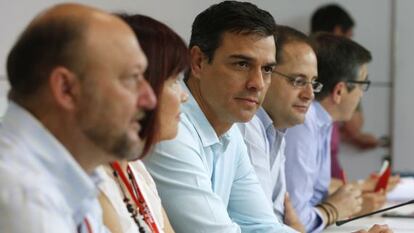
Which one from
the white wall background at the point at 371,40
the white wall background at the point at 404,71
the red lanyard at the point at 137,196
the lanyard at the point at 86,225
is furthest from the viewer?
the white wall background at the point at 404,71

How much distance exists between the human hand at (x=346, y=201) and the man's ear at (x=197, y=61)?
1.01 meters

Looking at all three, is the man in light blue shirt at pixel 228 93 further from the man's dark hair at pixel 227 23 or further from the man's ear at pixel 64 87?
the man's ear at pixel 64 87

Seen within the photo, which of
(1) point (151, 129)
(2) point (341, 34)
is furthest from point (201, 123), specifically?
(2) point (341, 34)

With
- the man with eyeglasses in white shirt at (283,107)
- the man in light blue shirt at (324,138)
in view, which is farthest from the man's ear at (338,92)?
the man with eyeglasses in white shirt at (283,107)

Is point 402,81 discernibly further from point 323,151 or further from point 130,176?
point 130,176

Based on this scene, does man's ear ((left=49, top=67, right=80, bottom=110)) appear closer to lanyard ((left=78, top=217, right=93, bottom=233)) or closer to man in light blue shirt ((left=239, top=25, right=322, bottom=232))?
lanyard ((left=78, top=217, right=93, bottom=233))

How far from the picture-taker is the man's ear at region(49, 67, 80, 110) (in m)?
1.14

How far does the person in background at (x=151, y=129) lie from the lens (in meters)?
1.53

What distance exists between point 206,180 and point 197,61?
393 mm

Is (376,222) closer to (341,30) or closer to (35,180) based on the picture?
(35,180)

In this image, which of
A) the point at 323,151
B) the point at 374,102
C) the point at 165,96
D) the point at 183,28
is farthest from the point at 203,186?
the point at 374,102

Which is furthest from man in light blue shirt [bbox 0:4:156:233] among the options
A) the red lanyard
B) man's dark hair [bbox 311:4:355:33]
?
man's dark hair [bbox 311:4:355:33]

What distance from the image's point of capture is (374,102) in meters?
5.05

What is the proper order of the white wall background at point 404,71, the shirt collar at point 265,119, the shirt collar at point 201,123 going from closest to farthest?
the shirt collar at point 201,123, the shirt collar at point 265,119, the white wall background at point 404,71
